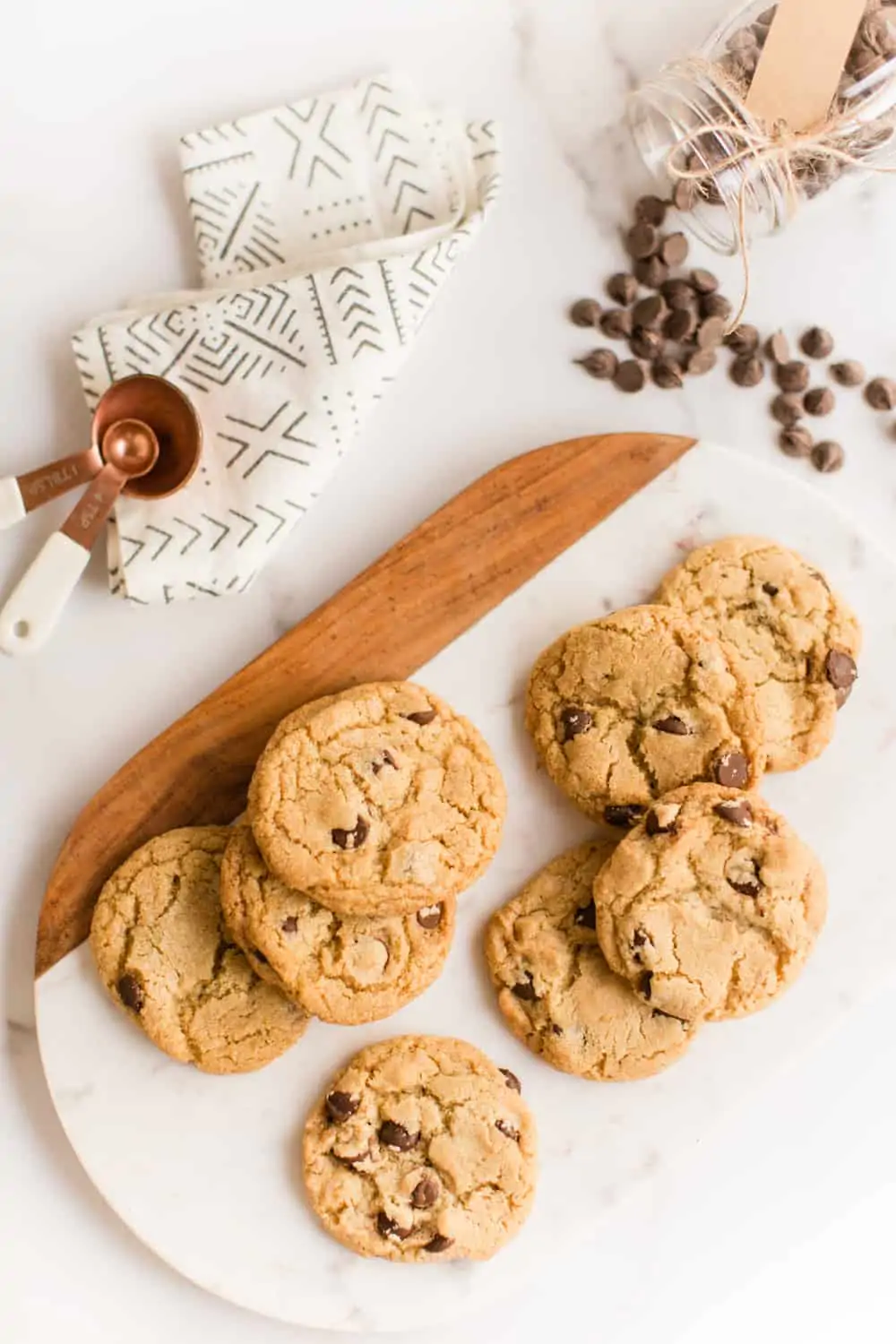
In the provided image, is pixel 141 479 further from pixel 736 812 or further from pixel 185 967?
pixel 736 812


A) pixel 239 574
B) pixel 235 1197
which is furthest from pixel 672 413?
pixel 235 1197

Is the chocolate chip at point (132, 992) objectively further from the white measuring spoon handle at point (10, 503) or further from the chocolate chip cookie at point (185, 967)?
the white measuring spoon handle at point (10, 503)

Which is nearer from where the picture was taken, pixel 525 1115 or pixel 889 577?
pixel 525 1115

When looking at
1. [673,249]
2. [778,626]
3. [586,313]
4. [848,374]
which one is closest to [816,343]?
[848,374]

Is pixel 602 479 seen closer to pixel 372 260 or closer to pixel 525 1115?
pixel 372 260

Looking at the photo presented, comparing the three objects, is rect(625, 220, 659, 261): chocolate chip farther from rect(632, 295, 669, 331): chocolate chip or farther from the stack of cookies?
the stack of cookies
